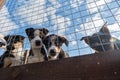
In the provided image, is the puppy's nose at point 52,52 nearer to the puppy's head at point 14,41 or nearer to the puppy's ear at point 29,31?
the puppy's head at point 14,41

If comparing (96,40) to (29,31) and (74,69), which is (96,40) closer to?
(29,31)

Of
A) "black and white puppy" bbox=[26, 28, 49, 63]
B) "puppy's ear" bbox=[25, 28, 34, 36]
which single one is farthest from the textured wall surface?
"puppy's ear" bbox=[25, 28, 34, 36]

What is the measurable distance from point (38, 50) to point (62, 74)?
161 cm

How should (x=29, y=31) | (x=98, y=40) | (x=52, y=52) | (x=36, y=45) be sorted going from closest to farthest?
(x=98, y=40) → (x=52, y=52) → (x=36, y=45) → (x=29, y=31)

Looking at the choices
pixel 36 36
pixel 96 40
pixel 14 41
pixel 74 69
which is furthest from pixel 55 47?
pixel 74 69

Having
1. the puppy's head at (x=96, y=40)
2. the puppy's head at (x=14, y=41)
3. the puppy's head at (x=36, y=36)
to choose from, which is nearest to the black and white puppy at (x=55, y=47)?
the puppy's head at (x=36, y=36)

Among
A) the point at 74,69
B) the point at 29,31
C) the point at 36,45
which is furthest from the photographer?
the point at 29,31

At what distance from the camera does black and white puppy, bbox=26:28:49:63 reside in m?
2.18

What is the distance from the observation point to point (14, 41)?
263cm

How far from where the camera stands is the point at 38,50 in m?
2.37

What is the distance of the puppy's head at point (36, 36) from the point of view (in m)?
2.38

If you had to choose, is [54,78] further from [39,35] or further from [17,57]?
[39,35]

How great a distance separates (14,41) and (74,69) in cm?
198

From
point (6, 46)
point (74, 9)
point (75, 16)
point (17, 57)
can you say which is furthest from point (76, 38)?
point (6, 46)
